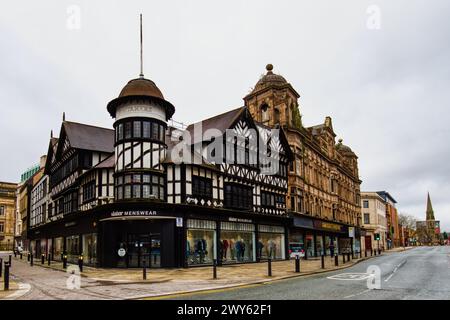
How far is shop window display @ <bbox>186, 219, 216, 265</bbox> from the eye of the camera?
88.3 feet

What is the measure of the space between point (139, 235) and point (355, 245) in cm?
4368

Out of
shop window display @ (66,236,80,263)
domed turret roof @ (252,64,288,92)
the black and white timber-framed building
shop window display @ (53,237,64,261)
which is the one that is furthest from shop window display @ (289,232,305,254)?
shop window display @ (53,237,64,261)

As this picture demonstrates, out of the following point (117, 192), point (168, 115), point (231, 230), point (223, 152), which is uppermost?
point (168, 115)

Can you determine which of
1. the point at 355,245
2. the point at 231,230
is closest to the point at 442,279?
the point at 231,230

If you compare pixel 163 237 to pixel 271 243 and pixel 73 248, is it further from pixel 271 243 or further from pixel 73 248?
pixel 271 243

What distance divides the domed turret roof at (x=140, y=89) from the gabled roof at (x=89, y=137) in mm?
6962

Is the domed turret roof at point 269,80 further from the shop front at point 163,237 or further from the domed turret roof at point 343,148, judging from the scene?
the domed turret roof at point 343,148

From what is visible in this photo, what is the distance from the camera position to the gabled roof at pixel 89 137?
105ft

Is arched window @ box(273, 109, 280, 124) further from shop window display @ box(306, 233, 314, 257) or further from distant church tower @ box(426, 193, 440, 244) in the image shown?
distant church tower @ box(426, 193, 440, 244)

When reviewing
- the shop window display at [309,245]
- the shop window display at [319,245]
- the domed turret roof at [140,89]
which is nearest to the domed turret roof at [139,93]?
the domed turret roof at [140,89]

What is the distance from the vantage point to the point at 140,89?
26.8m
